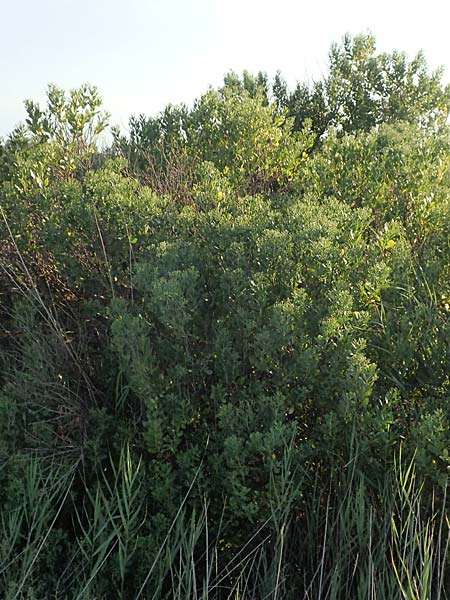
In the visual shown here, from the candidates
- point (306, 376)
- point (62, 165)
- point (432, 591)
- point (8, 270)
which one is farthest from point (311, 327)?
point (62, 165)

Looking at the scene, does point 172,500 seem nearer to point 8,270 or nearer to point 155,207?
point 155,207

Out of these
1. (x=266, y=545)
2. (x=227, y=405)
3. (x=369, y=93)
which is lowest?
(x=266, y=545)

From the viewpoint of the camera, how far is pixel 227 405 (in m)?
3.62

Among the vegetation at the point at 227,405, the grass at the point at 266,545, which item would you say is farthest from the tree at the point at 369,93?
the grass at the point at 266,545

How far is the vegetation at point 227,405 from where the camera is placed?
3.46 meters

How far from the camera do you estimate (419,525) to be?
3.37 metres

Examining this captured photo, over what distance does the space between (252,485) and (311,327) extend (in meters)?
0.72

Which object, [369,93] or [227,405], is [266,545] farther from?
[369,93]

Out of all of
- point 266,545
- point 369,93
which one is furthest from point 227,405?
point 369,93

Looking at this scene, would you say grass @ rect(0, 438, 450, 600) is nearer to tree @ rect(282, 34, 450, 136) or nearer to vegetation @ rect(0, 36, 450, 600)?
vegetation @ rect(0, 36, 450, 600)

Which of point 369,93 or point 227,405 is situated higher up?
point 369,93

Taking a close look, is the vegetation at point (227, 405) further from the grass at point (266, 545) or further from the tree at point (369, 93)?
the tree at point (369, 93)

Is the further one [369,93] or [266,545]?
[369,93]

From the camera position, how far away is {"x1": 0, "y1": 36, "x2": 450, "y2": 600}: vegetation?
3.46 m
